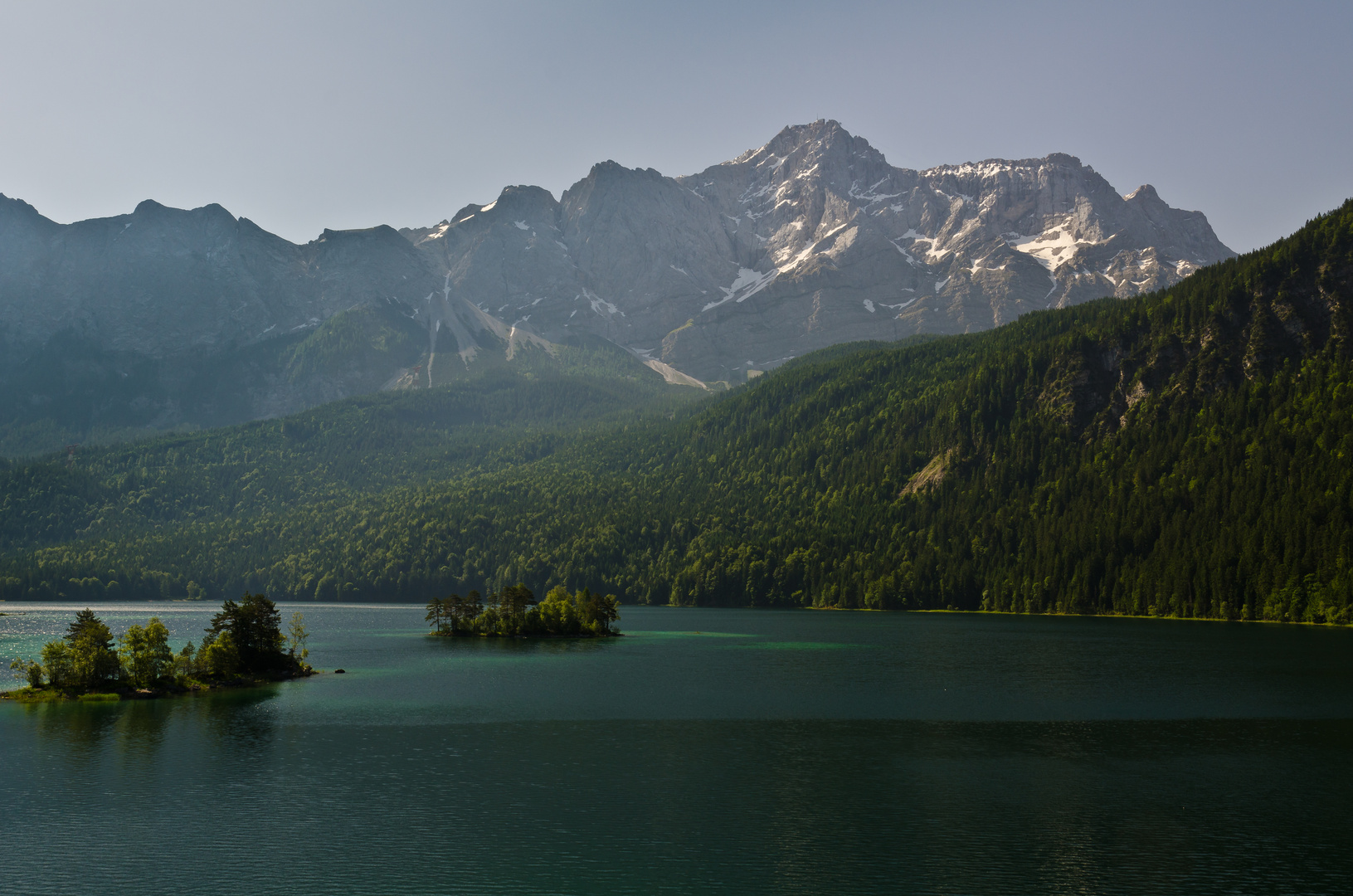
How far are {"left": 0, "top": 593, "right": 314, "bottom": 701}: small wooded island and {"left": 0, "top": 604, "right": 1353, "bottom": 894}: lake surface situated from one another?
465 cm

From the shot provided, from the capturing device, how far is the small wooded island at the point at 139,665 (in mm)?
102500

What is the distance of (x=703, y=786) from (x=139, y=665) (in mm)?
73095

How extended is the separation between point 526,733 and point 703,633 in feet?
375

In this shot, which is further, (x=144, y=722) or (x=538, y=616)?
(x=538, y=616)

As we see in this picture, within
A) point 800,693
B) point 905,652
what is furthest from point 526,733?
point 905,652

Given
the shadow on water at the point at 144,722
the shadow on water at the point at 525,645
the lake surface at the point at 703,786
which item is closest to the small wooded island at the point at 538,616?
the shadow on water at the point at 525,645

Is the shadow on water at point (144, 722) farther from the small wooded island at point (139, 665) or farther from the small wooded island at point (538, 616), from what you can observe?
the small wooded island at point (538, 616)

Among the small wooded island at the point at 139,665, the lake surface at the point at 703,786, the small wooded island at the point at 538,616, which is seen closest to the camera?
the lake surface at the point at 703,786

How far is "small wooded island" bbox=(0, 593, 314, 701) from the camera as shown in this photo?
336 ft

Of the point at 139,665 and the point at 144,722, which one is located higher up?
the point at 139,665

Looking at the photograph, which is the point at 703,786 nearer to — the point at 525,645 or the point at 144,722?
the point at 144,722

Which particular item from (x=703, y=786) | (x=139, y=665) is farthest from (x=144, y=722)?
(x=703, y=786)

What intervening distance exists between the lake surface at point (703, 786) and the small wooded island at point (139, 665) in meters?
4.65

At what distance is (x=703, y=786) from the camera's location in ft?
215
